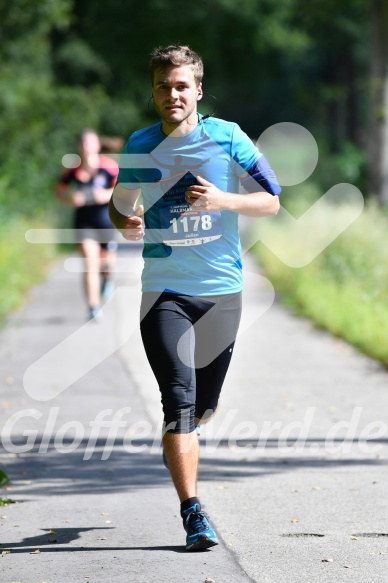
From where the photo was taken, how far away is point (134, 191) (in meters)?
5.77

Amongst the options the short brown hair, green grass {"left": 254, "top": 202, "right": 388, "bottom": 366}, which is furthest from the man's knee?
green grass {"left": 254, "top": 202, "right": 388, "bottom": 366}

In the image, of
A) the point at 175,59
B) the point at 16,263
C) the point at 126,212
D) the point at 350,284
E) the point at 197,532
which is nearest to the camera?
the point at 197,532

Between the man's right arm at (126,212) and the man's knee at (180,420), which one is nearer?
the man's knee at (180,420)

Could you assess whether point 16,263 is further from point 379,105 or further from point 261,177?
point 261,177

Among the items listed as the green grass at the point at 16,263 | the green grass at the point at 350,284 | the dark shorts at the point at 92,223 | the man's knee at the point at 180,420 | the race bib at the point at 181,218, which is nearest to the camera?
the man's knee at the point at 180,420

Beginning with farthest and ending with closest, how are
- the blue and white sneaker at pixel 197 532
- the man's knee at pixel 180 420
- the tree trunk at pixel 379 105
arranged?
the tree trunk at pixel 379 105, the man's knee at pixel 180 420, the blue and white sneaker at pixel 197 532

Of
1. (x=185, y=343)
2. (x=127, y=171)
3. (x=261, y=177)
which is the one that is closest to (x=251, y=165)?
(x=261, y=177)

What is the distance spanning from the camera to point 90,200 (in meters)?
13.9

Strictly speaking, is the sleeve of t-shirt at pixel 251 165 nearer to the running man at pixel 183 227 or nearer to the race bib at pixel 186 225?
the running man at pixel 183 227

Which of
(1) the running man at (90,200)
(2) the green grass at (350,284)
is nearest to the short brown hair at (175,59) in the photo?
(2) the green grass at (350,284)

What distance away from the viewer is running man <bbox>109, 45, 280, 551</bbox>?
550 centimetres

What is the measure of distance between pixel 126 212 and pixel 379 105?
51.5ft

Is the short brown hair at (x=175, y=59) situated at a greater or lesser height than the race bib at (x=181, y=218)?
greater

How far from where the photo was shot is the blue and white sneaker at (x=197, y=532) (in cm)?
529
